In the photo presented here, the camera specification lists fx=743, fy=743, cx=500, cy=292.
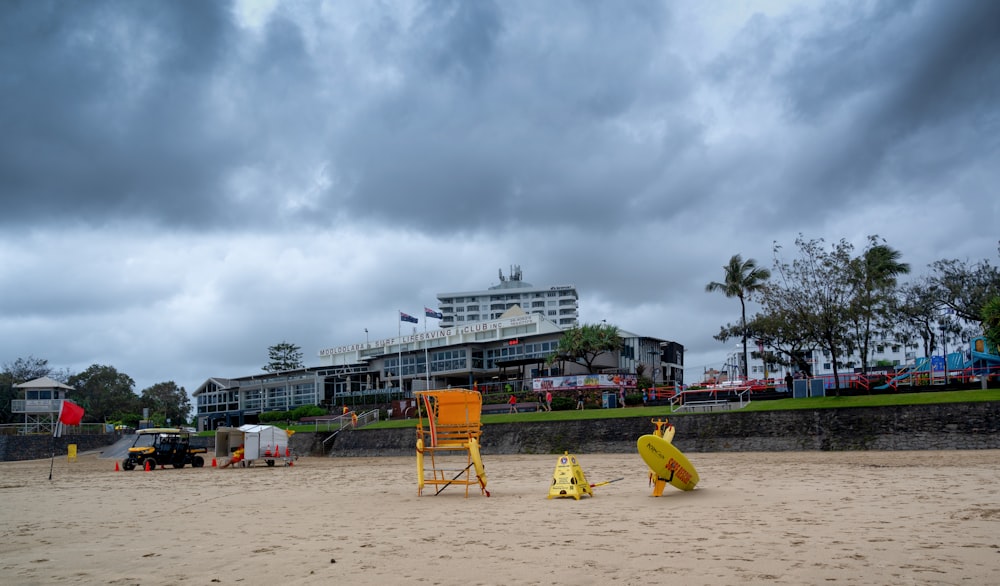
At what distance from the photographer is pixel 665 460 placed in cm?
1293

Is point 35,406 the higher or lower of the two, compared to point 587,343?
lower

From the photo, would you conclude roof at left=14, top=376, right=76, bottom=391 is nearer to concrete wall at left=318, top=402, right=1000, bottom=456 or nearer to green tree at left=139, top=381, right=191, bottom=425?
green tree at left=139, top=381, right=191, bottom=425

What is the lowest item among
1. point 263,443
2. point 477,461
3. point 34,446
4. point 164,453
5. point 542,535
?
point 34,446

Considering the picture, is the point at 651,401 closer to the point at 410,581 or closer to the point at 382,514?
the point at 382,514

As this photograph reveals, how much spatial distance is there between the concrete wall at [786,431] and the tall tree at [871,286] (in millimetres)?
12643

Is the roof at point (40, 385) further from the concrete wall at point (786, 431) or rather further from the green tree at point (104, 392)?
the concrete wall at point (786, 431)

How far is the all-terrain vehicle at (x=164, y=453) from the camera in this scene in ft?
109

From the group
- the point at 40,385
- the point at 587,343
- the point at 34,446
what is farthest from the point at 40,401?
the point at 587,343

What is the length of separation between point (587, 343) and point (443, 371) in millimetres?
18038

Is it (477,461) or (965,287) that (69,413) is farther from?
(965,287)

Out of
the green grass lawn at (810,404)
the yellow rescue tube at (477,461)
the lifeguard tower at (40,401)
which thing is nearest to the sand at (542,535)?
the yellow rescue tube at (477,461)

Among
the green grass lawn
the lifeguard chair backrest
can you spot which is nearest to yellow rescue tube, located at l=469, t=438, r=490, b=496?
the lifeguard chair backrest

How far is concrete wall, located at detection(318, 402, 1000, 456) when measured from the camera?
26328mm

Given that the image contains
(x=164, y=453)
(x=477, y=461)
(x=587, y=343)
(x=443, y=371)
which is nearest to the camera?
(x=477, y=461)
